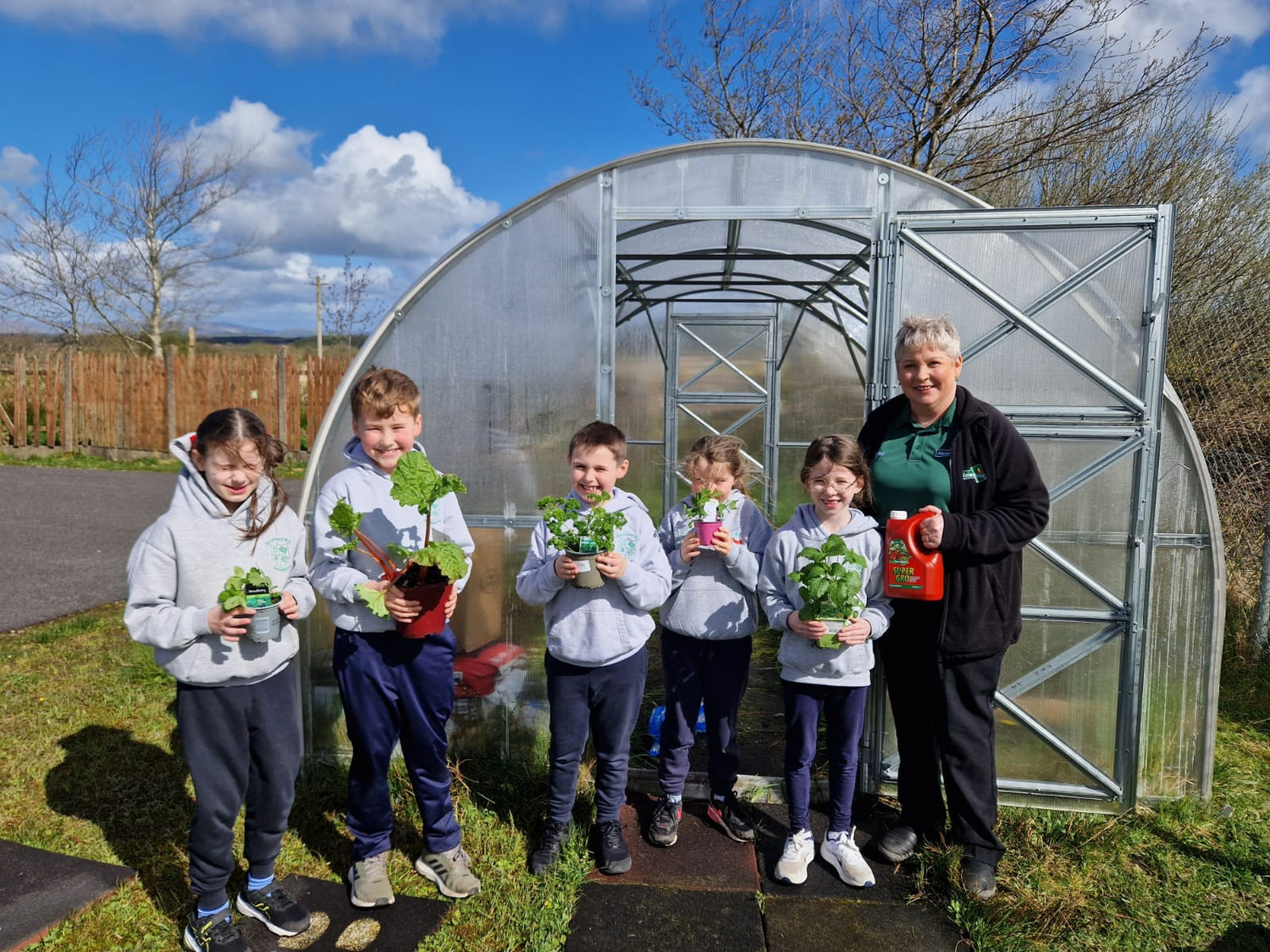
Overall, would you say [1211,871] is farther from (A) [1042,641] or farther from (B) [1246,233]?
(B) [1246,233]

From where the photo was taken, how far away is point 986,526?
9.69ft

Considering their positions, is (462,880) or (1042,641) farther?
(1042,641)

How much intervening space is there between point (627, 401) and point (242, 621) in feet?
21.3

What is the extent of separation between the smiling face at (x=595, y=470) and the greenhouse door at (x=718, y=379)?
220 inches

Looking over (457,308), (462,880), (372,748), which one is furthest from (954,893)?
(457,308)

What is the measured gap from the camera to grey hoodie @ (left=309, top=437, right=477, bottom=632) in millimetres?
2771

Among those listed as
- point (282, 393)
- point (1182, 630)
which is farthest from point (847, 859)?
point (282, 393)

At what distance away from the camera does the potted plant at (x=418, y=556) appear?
2596 mm

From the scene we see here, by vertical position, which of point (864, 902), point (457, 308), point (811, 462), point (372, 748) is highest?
point (457, 308)

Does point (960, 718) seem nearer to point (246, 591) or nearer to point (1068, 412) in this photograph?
point (1068, 412)

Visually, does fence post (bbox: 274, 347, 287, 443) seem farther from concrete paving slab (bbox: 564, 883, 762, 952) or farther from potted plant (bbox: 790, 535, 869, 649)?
potted plant (bbox: 790, 535, 869, 649)

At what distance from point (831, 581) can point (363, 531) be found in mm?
1725

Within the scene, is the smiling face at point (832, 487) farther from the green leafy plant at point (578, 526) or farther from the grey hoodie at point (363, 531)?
the grey hoodie at point (363, 531)

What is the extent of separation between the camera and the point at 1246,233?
8.80m
